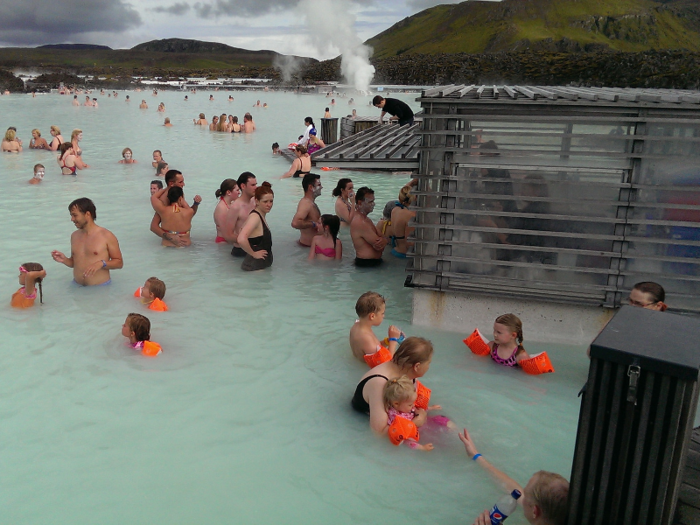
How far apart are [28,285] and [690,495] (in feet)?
21.6

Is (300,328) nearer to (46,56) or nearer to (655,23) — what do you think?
(655,23)

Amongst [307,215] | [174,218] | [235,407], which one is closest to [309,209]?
[307,215]

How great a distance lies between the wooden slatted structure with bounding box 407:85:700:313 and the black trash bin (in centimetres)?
306

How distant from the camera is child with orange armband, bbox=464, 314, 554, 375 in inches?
207

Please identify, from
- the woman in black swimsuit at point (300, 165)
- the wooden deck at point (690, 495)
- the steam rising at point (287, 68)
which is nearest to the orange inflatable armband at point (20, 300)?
the wooden deck at point (690, 495)

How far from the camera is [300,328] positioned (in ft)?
21.5

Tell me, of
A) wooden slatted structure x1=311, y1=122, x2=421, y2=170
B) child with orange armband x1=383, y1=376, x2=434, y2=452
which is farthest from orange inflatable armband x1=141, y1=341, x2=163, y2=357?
wooden slatted structure x1=311, y1=122, x2=421, y2=170

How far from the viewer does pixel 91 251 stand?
704 centimetres

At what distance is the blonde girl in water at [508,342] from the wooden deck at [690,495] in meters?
1.99

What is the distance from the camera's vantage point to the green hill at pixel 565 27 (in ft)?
420

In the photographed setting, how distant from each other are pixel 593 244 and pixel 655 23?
155 meters

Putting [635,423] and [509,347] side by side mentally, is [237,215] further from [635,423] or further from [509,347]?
[635,423]

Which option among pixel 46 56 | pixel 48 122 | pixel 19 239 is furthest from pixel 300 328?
pixel 46 56

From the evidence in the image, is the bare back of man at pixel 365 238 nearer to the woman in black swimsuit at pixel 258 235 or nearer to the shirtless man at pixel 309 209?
the shirtless man at pixel 309 209
